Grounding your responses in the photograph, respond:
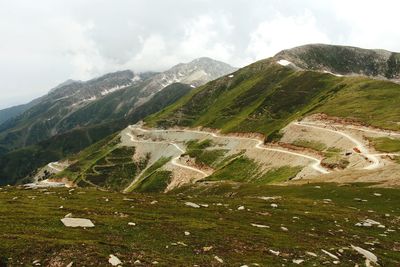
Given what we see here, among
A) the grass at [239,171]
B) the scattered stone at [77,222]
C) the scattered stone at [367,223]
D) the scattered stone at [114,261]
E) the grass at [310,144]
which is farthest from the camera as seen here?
the grass at [239,171]

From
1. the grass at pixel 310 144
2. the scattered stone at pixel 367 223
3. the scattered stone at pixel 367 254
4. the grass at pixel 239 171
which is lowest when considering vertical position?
the grass at pixel 239 171

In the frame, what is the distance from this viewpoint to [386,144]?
12525 cm

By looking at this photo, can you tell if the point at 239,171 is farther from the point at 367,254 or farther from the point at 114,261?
the point at 114,261

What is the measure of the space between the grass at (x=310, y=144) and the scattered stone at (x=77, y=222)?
420ft

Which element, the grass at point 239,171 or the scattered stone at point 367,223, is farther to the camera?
the grass at point 239,171

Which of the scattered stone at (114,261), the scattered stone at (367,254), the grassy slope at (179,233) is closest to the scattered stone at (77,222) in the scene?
the grassy slope at (179,233)

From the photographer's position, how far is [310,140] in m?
166

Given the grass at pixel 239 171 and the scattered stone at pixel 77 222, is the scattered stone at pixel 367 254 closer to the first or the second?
the scattered stone at pixel 77 222

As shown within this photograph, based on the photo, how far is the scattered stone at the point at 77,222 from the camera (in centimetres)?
3309

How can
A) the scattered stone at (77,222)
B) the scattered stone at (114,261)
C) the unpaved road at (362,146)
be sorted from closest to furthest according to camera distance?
the scattered stone at (114,261), the scattered stone at (77,222), the unpaved road at (362,146)

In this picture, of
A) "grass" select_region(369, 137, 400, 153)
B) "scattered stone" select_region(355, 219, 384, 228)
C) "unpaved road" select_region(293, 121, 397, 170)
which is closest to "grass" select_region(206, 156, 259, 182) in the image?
"unpaved road" select_region(293, 121, 397, 170)

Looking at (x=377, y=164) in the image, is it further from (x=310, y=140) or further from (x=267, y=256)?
(x=267, y=256)

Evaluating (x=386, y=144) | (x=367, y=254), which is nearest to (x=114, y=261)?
(x=367, y=254)

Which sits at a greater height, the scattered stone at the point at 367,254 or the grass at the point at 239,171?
the scattered stone at the point at 367,254
